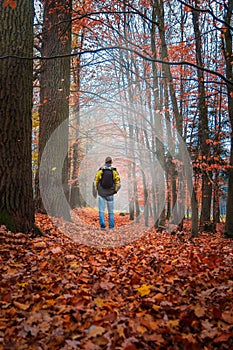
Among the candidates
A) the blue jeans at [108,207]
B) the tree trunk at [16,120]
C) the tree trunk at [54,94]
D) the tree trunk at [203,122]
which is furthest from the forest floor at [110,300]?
the tree trunk at [203,122]

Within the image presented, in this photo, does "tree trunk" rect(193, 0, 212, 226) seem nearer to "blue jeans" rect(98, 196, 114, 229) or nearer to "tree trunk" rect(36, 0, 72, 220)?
"blue jeans" rect(98, 196, 114, 229)

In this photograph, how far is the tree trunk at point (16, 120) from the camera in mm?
5523

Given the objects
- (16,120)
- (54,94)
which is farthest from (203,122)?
(16,120)

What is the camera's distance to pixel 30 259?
4586 millimetres

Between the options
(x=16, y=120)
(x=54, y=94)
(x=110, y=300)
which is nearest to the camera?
(x=110, y=300)

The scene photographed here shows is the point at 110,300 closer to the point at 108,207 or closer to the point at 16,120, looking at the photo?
the point at 16,120

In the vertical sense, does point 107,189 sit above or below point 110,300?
above

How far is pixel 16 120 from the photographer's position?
225 inches

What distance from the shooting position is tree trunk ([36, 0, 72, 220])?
28.9 feet

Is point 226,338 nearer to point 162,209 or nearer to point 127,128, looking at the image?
point 162,209

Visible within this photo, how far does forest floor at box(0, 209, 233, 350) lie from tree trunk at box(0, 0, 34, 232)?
54cm

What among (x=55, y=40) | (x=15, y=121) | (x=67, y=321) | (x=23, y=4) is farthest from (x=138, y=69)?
(x=67, y=321)

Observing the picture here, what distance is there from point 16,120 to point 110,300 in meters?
3.77

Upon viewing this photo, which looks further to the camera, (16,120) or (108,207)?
(108,207)
